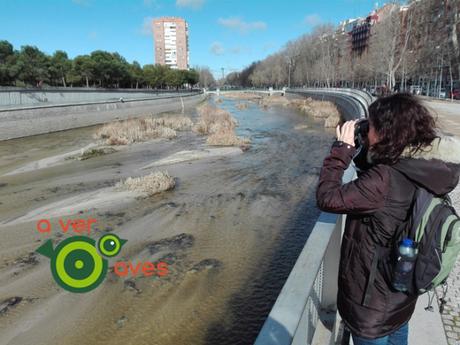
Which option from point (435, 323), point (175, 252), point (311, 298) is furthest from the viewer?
point (175, 252)

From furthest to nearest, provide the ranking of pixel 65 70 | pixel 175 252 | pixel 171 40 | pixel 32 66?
1. pixel 171 40
2. pixel 65 70
3. pixel 32 66
4. pixel 175 252

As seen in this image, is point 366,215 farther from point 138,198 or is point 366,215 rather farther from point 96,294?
point 138,198

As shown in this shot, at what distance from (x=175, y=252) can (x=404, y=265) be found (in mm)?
5463

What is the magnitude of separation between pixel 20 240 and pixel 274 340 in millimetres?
7354

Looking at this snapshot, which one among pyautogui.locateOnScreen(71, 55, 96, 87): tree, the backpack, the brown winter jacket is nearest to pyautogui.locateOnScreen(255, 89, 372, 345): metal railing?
the brown winter jacket

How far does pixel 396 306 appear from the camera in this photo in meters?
1.83

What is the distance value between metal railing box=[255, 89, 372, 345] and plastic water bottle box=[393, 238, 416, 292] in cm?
42

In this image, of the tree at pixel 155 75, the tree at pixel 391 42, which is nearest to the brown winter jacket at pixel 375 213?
the tree at pixel 391 42

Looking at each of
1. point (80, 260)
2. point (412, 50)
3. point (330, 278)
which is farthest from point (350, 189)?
point (412, 50)

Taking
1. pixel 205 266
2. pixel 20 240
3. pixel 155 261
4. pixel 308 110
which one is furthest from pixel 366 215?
pixel 308 110

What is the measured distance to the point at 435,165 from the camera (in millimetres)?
1644

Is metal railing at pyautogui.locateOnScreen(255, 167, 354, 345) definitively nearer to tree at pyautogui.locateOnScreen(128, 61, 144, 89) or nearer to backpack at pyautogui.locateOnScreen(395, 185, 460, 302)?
backpack at pyautogui.locateOnScreen(395, 185, 460, 302)

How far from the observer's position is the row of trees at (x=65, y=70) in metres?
40.9

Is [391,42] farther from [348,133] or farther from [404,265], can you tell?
[404,265]
